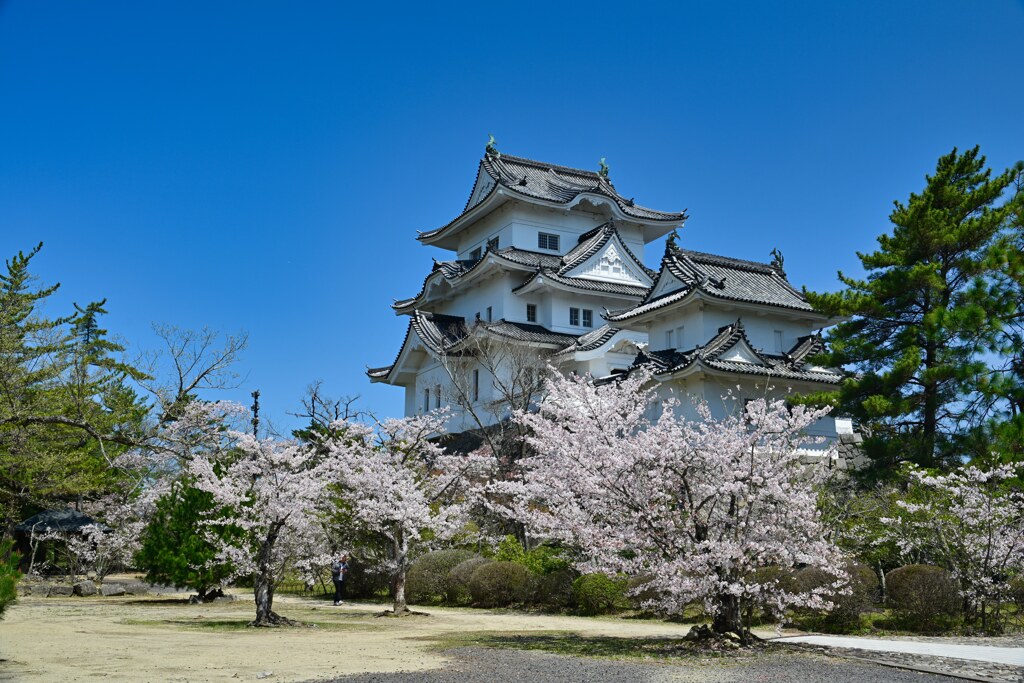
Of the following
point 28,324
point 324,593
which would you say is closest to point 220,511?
point 324,593

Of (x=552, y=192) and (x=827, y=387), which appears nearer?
(x=827, y=387)

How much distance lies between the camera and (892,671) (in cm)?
1039

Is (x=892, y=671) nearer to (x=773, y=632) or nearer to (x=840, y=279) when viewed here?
(x=773, y=632)

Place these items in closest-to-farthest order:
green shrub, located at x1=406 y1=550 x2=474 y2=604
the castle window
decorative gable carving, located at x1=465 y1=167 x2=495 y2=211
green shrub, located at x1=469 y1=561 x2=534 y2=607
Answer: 1. green shrub, located at x1=469 y1=561 x2=534 y2=607
2. green shrub, located at x1=406 y1=550 x2=474 y2=604
3. the castle window
4. decorative gable carving, located at x1=465 y1=167 x2=495 y2=211

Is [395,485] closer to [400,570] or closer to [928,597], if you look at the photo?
[400,570]

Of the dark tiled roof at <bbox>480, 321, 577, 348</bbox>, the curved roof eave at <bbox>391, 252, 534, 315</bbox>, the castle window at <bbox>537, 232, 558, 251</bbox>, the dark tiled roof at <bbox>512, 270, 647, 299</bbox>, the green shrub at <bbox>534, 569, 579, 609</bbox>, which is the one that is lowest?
the green shrub at <bbox>534, 569, 579, 609</bbox>

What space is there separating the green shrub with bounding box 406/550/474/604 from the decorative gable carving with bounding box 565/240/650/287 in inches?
732

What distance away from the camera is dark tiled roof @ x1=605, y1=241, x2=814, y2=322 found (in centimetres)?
3166

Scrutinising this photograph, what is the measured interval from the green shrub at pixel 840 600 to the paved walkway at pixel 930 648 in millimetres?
1886

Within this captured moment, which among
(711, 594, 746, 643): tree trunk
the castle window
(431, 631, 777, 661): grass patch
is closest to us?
(431, 631, 777, 661): grass patch

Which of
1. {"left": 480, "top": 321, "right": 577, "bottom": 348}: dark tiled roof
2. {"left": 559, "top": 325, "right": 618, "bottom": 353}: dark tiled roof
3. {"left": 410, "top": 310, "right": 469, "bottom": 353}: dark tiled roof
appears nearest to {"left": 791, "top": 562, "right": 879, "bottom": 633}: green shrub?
{"left": 559, "top": 325, "right": 618, "bottom": 353}: dark tiled roof

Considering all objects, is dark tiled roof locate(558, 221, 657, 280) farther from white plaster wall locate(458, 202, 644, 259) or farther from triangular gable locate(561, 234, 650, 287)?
white plaster wall locate(458, 202, 644, 259)

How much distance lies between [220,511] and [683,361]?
1636cm

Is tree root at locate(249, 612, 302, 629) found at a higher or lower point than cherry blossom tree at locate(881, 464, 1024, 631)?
lower
